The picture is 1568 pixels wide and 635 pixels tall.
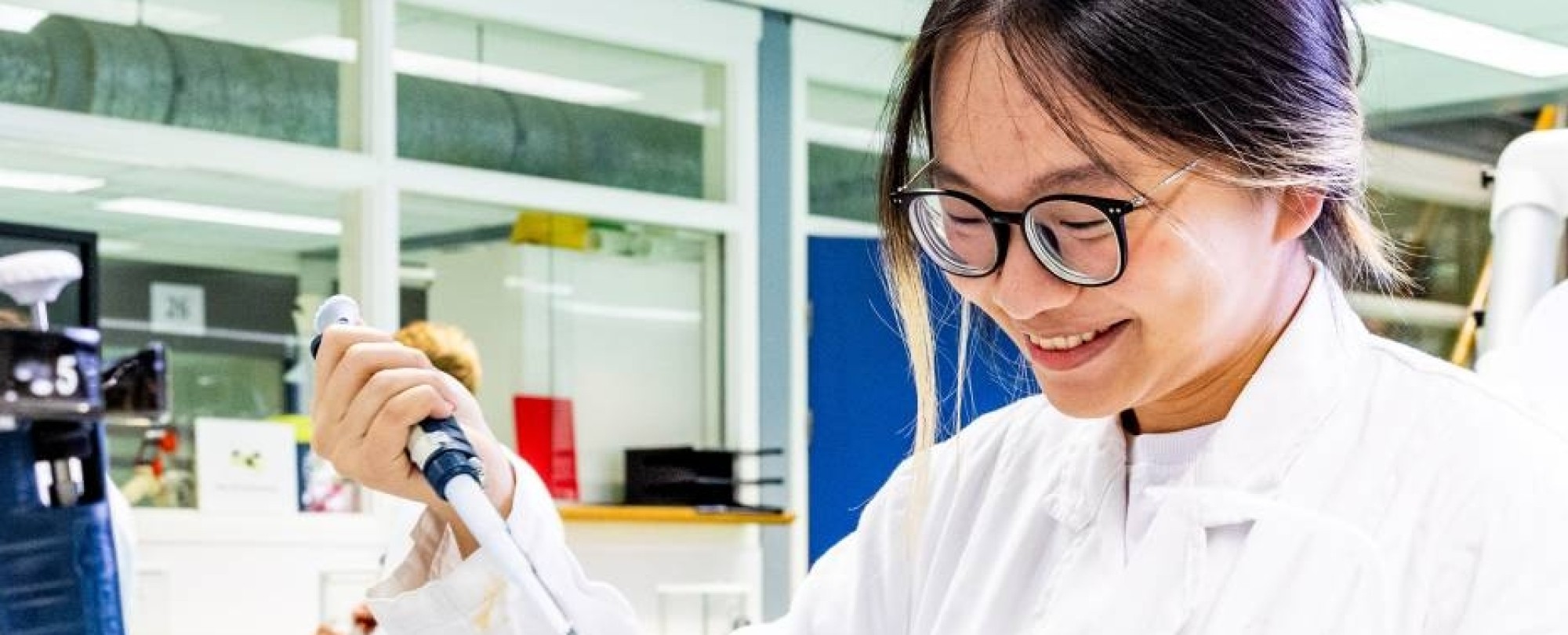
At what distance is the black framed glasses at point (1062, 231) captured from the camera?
1.03 meters

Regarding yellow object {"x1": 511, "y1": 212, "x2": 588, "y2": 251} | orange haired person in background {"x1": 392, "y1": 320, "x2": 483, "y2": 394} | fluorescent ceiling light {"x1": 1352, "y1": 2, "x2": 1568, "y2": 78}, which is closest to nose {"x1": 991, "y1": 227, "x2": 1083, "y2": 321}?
orange haired person in background {"x1": 392, "y1": 320, "x2": 483, "y2": 394}

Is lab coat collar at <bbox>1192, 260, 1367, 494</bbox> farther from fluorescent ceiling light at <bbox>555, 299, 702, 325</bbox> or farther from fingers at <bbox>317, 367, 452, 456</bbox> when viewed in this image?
fluorescent ceiling light at <bbox>555, 299, 702, 325</bbox>

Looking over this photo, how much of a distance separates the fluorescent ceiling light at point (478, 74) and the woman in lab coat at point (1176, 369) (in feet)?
15.2

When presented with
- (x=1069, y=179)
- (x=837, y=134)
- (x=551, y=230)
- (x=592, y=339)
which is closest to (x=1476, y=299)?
(x=837, y=134)

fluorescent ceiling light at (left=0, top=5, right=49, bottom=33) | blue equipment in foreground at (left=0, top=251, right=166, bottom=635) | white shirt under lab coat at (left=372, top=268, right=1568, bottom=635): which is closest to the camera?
white shirt under lab coat at (left=372, top=268, right=1568, bottom=635)

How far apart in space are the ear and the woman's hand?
49 cm

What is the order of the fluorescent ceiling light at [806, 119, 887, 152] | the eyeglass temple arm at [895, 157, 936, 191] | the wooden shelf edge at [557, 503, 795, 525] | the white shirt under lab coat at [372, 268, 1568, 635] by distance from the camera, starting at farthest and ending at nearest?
the fluorescent ceiling light at [806, 119, 887, 152], the wooden shelf edge at [557, 503, 795, 525], the eyeglass temple arm at [895, 157, 936, 191], the white shirt under lab coat at [372, 268, 1568, 635]

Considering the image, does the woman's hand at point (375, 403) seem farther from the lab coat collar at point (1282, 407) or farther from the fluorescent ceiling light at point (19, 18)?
the fluorescent ceiling light at point (19, 18)

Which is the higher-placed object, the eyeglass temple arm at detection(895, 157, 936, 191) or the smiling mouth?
the eyeglass temple arm at detection(895, 157, 936, 191)

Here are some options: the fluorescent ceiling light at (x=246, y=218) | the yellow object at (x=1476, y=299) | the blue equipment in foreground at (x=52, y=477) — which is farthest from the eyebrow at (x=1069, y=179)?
the yellow object at (x=1476, y=299)

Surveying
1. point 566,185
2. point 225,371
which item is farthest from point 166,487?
point 566,185

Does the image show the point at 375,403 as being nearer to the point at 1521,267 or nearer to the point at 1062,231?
the point at 1062,231

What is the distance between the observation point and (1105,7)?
1030 millimetres

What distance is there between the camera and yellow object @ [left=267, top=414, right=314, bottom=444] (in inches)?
214
